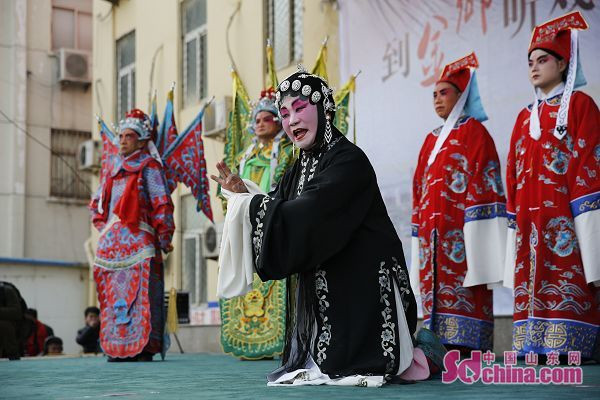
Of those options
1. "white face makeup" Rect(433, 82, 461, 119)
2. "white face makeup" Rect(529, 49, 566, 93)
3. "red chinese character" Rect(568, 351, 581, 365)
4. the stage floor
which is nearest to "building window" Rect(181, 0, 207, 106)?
"white face makeup" Rect(433, 82, 461, 119)

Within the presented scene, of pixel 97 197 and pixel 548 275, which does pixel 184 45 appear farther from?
pixel 548 275

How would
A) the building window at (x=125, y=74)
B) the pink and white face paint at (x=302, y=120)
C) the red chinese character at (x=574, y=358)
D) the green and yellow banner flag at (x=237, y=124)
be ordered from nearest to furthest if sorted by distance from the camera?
the pink and white face paint at (x=302, y=120)
the red chinese character at (x=574, y=358)
the green and yellow banner flag at (x=237, y=124)
the building window at (x=125, y=74)

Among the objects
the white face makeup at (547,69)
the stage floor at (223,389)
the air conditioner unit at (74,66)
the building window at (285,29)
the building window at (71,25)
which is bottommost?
the stage floor at (223,389)

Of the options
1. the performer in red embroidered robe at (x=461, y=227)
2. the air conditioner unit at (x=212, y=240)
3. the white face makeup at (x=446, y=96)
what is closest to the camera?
the performer in red embroidered robe at (x=461, y=227)

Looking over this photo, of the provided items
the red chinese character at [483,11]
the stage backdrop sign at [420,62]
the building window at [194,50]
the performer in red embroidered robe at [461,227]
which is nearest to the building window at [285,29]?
the stage backdrop sign at [420,62]

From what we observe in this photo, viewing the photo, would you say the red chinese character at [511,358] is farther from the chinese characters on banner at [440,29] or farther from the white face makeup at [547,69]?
the chinese characters on banner at [440,29]

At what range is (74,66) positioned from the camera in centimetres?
1731

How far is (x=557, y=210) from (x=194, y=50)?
7750 mm

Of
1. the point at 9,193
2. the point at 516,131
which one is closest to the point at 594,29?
the point at 516,131

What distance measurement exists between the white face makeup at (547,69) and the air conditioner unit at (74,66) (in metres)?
12.7

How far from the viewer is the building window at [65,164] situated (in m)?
17.6

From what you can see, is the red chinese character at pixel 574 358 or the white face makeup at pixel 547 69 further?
the white face makeup at pixel 547 69

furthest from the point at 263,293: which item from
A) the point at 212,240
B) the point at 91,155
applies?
the point at 91,155

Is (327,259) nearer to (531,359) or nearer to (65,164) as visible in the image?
(531,359)
